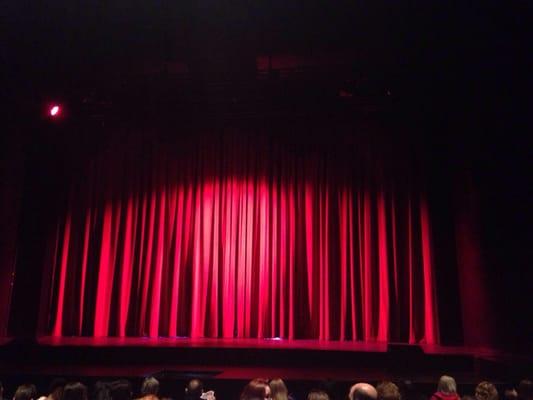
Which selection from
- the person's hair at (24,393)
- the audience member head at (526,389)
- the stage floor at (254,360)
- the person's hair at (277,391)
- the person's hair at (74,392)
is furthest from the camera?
the stage floor at (254,360)

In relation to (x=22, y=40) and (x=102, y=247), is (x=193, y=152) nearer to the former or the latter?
(x=102, y=247)

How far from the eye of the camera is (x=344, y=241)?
308 inches

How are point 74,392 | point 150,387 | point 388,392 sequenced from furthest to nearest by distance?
1. point 150,387
2. point 388,392
3. point 74,392

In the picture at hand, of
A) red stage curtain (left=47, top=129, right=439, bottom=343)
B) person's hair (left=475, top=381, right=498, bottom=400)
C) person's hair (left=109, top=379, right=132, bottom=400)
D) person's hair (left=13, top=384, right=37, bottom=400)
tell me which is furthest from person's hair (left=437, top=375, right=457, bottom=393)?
red stage curtain (left=47, top=129, right=439, bottom=343)

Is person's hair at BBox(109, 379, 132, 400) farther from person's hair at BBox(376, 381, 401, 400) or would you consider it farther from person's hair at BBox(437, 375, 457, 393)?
person's hair at BBox(437, 375, 457, 393)

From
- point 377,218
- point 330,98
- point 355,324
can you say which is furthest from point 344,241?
point 330,98

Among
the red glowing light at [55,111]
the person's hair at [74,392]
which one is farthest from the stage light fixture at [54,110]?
the person's hair at [74,392]

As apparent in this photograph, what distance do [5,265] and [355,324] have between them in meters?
5.03

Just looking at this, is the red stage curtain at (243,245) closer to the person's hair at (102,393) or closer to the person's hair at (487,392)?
the person's hair at (487,392)

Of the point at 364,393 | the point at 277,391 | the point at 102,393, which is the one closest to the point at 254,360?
the point at 277,391

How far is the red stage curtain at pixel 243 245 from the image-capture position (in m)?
7.63

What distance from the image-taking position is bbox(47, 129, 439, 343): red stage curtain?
763 centimetres

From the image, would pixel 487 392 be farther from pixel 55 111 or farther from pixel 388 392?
pixel 55 111

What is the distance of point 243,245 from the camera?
8078 millimetres
